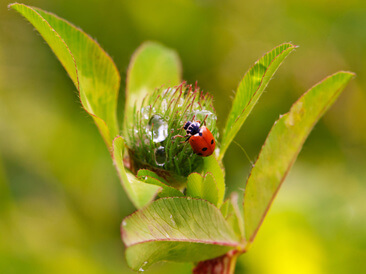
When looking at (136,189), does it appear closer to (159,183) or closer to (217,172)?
(159,183)

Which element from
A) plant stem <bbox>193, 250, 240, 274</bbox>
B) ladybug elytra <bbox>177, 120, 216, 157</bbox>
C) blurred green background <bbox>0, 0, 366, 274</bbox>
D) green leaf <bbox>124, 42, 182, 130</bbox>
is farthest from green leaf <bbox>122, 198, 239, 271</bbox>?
blurred green background <bbox>0, 0, 366, 274</bbox>

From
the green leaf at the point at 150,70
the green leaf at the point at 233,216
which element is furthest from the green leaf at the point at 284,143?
the green leaf at the point at 150,70

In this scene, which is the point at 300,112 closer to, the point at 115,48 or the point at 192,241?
the point at 192,241

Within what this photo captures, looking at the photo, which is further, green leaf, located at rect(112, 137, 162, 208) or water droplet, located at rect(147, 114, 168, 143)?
water droplet, located at rect(147, 114, 168, 143)

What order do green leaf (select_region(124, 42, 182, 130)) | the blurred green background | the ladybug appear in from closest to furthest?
the ladybug, green leaf (select_region(124, 42, 182, 130)), the blurred green background

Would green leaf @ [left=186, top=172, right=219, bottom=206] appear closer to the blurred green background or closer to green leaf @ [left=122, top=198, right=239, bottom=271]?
green leaf @ [left=122, top=198, right=239, bottom=271]

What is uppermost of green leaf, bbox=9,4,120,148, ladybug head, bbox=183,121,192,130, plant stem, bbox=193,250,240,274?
green leaf, bbox=9,4,120,148

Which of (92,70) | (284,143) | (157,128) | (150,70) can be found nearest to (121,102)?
(150,70)

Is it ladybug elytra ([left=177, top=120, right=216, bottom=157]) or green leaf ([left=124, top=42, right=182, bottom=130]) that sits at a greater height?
green leaf ([left=124, top=42, right=182, bottom=130])
